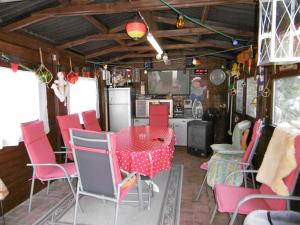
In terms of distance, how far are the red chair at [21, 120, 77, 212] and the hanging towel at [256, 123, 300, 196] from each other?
2.03m

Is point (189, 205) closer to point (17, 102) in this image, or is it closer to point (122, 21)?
point (17, 102)

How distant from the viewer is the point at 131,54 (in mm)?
5477

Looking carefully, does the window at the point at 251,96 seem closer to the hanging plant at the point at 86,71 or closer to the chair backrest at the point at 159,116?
the chair backrest at the point at 159,116

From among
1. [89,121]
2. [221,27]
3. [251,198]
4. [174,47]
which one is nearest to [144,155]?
[251,198]

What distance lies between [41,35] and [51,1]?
97 cm

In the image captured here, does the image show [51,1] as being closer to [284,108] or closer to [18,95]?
[18,95]

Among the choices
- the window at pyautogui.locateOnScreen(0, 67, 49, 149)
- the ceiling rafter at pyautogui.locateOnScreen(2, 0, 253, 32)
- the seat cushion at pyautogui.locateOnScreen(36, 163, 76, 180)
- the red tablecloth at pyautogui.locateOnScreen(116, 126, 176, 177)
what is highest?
the ceiling rafter at pyautogui.locateOnScreen(2, 0, 253, 32)

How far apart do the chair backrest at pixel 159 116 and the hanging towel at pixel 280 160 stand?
2496mm

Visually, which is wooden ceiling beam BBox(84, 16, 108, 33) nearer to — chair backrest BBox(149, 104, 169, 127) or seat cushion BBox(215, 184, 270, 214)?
chair backrest BBox(149, 104, 169, 127)

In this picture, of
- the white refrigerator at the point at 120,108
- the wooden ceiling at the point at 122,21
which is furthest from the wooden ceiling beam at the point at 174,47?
the white refrigerator at the point at 120,108

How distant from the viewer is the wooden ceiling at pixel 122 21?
2.33 meters

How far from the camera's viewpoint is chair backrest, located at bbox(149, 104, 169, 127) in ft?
14.3

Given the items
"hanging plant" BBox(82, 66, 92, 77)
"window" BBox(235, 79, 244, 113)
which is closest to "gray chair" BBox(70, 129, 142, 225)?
"hanging plant" BBox(82, 66, 92, 77)

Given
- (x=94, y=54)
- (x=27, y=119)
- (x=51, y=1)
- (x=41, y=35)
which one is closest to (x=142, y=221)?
(x=27, y=119)
